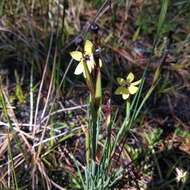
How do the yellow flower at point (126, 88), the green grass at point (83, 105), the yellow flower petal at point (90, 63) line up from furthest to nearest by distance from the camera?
the green grass at point (83, 105), the yellow flower at point (126, 88), the yellow flower petal at point (90, 63)

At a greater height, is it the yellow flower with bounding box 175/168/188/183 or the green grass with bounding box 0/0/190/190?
the green grass with bounding box 0/0/190/190

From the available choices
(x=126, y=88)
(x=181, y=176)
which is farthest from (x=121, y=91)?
(x=181, y=176)

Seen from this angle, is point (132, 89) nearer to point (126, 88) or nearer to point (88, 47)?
point (126, 88)

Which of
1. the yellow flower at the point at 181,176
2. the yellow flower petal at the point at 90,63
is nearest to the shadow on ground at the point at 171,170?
the yellow flower at the point at 181,176

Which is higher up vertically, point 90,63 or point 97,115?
point 90,63

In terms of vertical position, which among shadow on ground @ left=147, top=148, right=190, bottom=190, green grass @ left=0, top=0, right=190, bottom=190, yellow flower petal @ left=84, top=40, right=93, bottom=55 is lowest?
shadow on ground @ left=147, top=148, right=190, bottom=190

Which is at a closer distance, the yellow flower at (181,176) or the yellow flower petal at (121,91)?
the yellow flower petal at (121,91)

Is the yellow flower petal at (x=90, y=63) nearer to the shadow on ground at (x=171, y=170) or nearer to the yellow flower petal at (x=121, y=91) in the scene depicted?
the yellow flower petal at (x=121, y=91)

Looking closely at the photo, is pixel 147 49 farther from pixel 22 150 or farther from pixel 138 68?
pixel 22 150

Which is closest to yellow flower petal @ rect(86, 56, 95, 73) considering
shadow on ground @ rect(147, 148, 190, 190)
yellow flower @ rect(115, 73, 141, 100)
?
yellow flower @ rect(115, 73, 141, 100)

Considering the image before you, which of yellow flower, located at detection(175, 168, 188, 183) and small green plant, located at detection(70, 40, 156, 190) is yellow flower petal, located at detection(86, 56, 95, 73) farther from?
yellow flower, located at detection(175, 168, 188, 183)

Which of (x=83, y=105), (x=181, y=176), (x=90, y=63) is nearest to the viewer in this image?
(x=90, y=63)

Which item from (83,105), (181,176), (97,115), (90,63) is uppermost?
(90,63)
